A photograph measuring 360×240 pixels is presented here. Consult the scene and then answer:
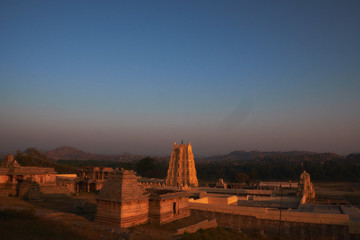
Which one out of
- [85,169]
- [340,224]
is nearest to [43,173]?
[85,169]

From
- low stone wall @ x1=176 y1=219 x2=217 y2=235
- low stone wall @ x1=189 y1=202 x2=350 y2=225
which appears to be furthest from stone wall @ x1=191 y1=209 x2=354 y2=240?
low stone wall @ x1=176 y1=219 x2=217 y2=235

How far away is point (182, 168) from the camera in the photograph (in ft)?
169

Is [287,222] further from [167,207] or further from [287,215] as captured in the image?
[167,207]

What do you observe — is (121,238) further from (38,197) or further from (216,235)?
(38,197)

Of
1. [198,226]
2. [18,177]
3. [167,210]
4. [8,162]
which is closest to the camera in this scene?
[198,226]

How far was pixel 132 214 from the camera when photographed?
18172 mm

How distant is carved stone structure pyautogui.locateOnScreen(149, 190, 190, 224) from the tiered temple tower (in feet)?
91.3

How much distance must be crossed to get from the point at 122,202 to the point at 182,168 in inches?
1356

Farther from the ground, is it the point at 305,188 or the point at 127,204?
the point at 127,204

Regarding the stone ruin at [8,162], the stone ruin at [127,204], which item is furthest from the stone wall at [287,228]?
the stone ruin at [8,162]

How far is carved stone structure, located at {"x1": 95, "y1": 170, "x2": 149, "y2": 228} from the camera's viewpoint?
17641mm

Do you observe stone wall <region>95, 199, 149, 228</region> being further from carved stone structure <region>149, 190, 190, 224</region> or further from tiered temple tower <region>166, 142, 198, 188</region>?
tiered temple tower <region>166, 142, 198, 188</region>

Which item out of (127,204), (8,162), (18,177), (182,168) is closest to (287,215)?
(127,204)

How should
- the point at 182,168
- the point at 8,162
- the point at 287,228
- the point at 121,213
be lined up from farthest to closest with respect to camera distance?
1. the point at 182,168
2. the point at 8,162
3. the point at 287,228
4. the point at 121,213
